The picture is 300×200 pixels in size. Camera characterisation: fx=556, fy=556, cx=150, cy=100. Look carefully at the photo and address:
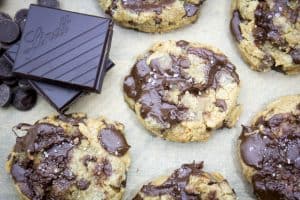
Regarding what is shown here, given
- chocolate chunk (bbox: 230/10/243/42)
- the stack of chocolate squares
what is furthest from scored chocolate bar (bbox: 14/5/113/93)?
chocolate chunk (bbox: 230/10/243/42)

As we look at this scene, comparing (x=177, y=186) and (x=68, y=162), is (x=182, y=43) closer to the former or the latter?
(x=177, y=186)

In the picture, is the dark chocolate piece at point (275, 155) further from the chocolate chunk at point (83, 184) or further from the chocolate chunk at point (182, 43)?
the chocolate chunk at point (83, 184)

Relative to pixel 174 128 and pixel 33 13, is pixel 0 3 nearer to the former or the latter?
pixel 33 13

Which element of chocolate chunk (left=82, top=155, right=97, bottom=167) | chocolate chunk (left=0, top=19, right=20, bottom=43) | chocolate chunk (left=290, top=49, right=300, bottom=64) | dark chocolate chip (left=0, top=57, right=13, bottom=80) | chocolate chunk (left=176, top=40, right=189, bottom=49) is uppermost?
chocolate chunk (left=0, top=19, right=20, bottom=43)

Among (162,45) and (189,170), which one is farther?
(162,45)

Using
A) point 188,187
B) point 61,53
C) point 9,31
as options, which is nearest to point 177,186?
point 188,187

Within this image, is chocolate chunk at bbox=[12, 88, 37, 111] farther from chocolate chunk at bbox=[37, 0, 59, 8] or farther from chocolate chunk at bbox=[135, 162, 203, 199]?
chocolate chunk at bbox=[135, 162, 203, 199]

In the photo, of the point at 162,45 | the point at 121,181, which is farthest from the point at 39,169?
the point at 162,45
